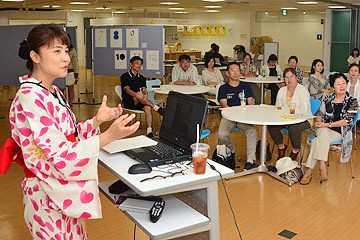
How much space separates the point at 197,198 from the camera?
2.63 meters

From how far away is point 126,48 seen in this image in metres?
9.99

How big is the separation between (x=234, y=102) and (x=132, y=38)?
4.32m

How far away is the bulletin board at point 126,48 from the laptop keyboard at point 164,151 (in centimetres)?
682

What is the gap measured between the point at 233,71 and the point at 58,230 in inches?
170

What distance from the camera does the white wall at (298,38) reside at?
19594 mm

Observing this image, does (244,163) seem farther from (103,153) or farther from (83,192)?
(83,192)

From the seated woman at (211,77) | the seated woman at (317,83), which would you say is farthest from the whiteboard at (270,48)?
the seated woman at (317,83)

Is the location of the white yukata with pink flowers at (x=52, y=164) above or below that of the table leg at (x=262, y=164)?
above

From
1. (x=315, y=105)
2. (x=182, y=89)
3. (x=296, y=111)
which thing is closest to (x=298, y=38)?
(x=182, y=89)

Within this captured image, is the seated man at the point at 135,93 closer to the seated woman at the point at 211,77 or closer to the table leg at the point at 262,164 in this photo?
the seated woman at the point at 211,77

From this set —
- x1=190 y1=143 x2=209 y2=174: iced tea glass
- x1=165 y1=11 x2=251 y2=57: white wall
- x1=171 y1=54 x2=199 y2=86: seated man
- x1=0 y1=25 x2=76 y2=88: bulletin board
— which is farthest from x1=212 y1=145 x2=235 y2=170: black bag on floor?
x1=165 y1=11 x2=251 y2=57: white wall

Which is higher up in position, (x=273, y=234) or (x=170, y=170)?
(x=170, y=170)

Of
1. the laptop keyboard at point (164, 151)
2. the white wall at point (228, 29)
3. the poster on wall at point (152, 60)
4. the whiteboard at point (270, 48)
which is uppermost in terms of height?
the white wall at point (228, 29)

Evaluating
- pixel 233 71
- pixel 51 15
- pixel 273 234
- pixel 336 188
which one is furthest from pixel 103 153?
pixel 51 15
